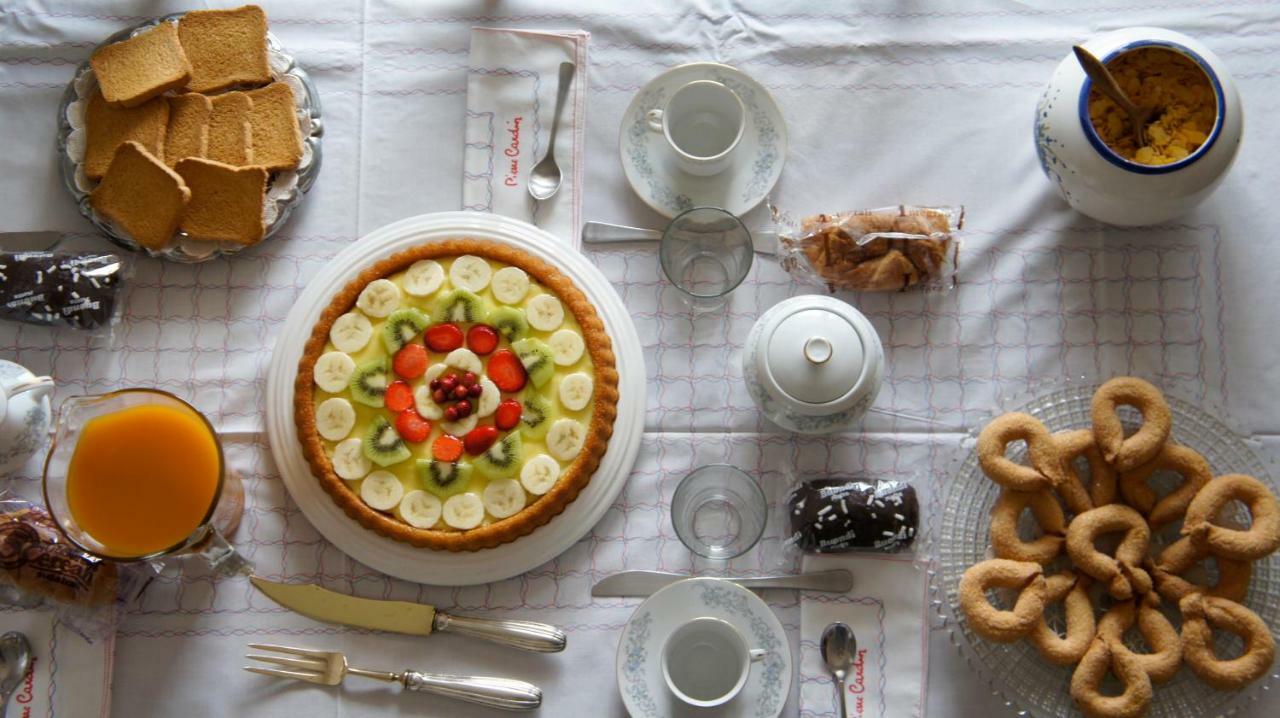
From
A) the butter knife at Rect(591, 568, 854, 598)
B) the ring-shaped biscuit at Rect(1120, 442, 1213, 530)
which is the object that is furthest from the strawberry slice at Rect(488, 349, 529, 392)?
the ring-shaped biscuit at Rect(1120, 442, 1213, 530)

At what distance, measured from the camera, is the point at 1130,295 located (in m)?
1.72

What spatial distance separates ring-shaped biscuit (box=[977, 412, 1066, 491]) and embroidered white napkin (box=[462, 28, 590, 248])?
29.5 inches

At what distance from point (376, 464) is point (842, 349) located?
2.45ft

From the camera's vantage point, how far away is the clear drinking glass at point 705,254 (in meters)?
1.69

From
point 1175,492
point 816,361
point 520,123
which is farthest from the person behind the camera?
point 520,123

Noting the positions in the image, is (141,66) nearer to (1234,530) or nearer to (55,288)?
(55,288)

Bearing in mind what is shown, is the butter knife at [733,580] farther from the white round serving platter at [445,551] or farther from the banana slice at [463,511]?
the banana slice at [463,511]

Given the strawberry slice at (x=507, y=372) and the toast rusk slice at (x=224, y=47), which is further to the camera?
the toast rusk slice at (x=224, y=47)

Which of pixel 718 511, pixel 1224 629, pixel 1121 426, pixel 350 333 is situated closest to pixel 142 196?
pixel 350 333

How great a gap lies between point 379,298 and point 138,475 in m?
0.45

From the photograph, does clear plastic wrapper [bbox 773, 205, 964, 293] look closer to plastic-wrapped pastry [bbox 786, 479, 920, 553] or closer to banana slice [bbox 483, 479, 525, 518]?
plastic-wrapped pastry [bbox 786, 479, 920, 553]

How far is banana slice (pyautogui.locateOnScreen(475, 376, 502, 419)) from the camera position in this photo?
1627 millimetres

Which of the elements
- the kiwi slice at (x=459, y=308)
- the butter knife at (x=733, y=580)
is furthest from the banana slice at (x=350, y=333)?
the butter knife at (x=733, y=580)

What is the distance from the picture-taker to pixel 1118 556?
5.02 feet
